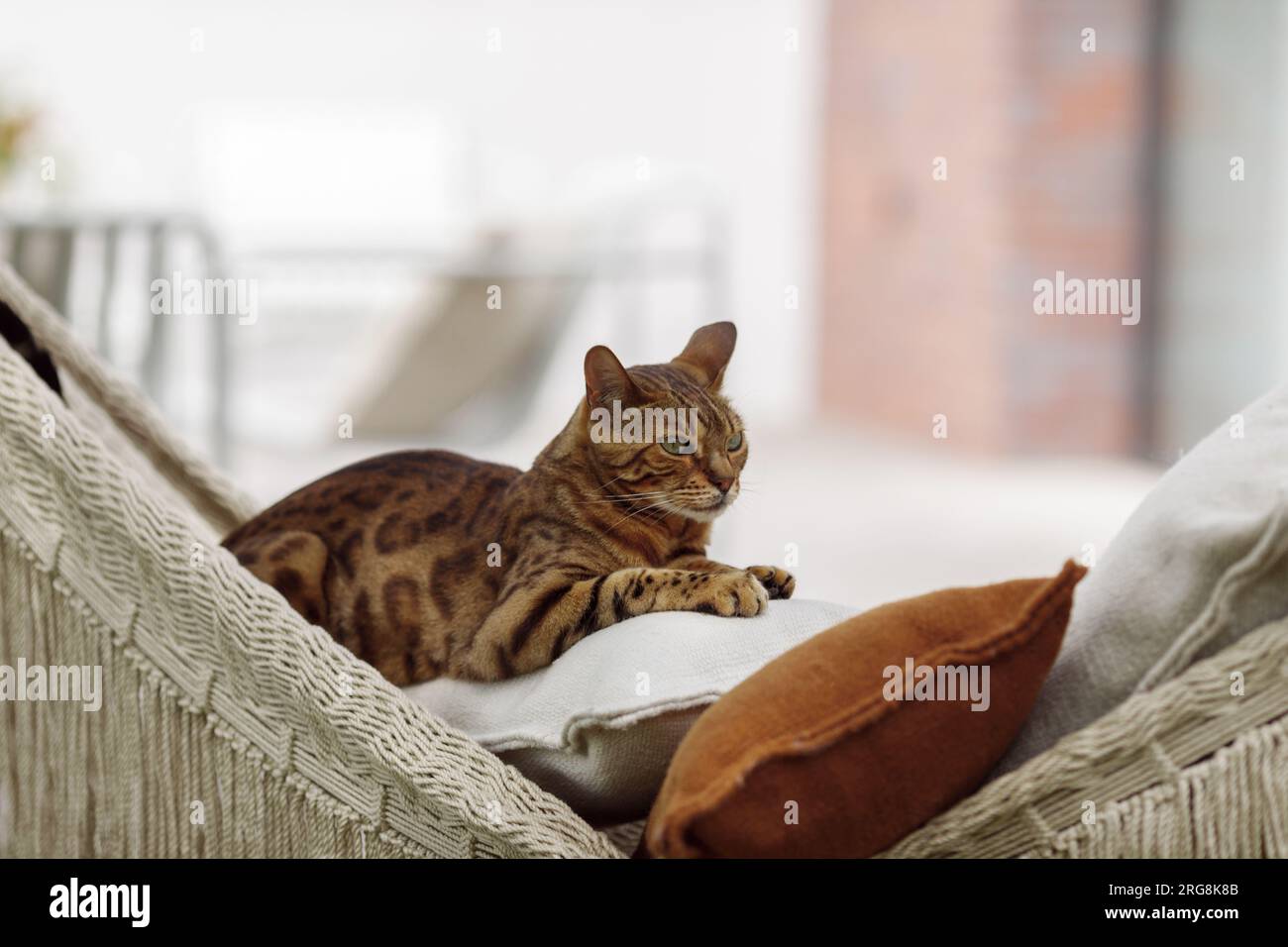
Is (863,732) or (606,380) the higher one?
(606,380)

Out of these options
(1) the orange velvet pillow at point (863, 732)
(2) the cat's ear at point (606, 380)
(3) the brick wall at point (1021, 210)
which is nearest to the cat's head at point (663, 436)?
(2) the cat's ear at point (606, 380)

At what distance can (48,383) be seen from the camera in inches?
45.1

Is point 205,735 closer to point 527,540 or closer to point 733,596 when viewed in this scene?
point 527,540

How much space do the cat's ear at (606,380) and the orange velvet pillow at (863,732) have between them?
0.75 ft

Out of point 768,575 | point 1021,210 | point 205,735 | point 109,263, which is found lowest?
point 205,735

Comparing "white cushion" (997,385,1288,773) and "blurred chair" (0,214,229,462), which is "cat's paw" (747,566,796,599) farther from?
"blurred chair" (0,214,229,462)

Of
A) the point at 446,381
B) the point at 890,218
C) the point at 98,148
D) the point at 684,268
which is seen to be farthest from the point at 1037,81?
the point at 98,148

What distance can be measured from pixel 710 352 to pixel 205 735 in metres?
0.45

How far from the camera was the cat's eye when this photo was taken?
932 mm

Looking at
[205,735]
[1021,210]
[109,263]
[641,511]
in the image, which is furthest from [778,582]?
[1021,210]

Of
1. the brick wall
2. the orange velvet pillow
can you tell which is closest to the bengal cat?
the orange velvet pillow

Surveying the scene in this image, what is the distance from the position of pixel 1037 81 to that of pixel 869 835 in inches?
171

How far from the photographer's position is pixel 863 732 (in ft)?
2.49

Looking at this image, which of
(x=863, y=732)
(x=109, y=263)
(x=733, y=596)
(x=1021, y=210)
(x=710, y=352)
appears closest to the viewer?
Result: (x=863, y=732)
